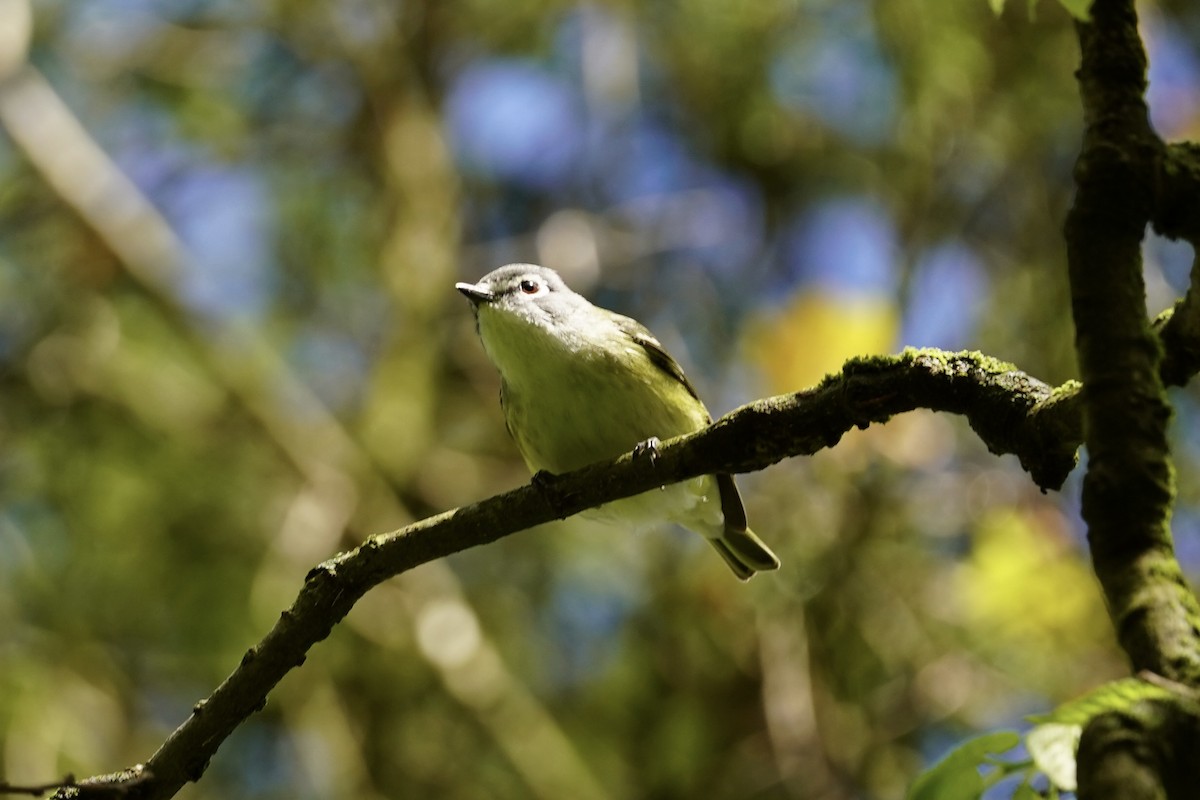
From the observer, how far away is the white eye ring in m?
4.52

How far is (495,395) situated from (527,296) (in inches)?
147

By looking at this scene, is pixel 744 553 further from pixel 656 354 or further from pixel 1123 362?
pixel 1123 362

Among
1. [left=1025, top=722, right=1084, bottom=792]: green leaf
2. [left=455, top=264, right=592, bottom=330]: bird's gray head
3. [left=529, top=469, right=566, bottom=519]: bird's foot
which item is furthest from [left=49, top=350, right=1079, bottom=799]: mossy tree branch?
[left=455, top=264, right=592, bottom=330]: bird's gray head

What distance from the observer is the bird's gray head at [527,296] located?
417 centimetres

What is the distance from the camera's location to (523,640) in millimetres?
7641

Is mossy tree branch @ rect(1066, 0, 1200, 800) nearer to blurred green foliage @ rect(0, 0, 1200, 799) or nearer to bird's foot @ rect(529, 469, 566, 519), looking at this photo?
bird's foot @ rect(529, 469, 566, 519)

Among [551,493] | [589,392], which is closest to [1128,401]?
[551,493]

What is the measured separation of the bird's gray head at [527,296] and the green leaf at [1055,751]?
2532mm

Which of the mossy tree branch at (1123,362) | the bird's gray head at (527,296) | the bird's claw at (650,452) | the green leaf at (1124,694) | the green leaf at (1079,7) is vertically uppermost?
the bird's gray head at (527,296)

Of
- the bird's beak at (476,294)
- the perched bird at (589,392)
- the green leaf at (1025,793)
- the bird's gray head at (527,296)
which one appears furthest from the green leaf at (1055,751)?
the bird's beak at (476,294)

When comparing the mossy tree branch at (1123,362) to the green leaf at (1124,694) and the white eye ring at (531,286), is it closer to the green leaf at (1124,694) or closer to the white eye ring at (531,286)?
the green leaf at (1124,694)

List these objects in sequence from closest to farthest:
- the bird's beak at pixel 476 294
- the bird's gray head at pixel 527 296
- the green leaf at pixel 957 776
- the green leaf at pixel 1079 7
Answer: the green leaf at pixel 1079 7 < the green leaf at pixel 957 776 < the bird's gray head at pixel 527 296 < the bird's beak at pixel 476 294

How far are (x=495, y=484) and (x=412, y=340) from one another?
1.04m

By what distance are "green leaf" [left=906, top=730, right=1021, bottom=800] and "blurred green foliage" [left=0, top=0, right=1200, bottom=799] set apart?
3.68 m
